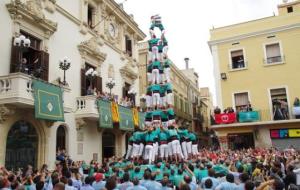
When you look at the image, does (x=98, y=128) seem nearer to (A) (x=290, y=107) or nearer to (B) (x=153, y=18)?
(B) (x=153, y=18)

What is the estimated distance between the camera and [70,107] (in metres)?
16.1

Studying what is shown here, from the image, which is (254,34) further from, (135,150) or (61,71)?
(61,71)

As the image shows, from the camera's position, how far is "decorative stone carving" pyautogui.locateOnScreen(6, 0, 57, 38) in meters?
13.3

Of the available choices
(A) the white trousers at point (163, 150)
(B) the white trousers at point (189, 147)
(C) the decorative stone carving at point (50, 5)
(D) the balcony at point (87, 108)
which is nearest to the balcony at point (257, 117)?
(B) the white trousers at point (189, 147)

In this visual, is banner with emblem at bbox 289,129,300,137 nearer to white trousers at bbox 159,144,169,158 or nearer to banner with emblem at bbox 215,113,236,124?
banner with emblem at bbox 215,113,236,124

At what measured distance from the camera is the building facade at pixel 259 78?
20.6 m

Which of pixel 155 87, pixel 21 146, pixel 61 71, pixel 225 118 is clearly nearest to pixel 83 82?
pixel 61 71

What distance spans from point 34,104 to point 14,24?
3.72 meters

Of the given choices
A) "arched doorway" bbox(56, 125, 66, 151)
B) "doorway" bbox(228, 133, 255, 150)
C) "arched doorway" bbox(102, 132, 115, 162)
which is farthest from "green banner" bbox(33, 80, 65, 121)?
"doorway" bbox(228, 133, 255, 150)

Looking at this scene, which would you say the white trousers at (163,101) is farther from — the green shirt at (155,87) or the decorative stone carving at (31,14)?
the decorative stone carving at (31,14)

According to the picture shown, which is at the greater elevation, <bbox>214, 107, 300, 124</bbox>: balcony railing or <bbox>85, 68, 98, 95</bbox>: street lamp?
<bbox>85, 68, 98, 95</bbox>: street lamp

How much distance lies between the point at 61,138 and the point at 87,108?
6.66 feet

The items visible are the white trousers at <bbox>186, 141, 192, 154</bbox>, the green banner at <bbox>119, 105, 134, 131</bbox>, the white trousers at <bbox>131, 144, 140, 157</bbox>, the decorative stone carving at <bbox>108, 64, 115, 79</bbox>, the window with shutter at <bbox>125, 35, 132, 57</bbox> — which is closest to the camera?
the white trousers at <bbox>131, 144, 140, 157</bbox>

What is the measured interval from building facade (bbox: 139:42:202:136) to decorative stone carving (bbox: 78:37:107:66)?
831 centimetres
